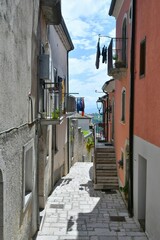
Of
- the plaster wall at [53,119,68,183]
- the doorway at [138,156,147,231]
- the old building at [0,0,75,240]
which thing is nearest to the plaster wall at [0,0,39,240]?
the old building at [0,0,75,240]

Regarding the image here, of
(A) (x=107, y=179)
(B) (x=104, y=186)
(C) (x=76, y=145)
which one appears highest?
(C) (x=76, y=145)

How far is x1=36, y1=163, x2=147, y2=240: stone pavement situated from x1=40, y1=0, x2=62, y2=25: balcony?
7.61 metres

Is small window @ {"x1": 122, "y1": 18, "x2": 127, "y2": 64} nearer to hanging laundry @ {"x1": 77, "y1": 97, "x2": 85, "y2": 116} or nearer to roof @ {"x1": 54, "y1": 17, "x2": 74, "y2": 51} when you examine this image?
roof @ {"x1": 54, "y1": 17, "x2": 74, "y2": 51}

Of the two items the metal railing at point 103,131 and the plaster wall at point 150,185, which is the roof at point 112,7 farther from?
the metal railing at point 103,131

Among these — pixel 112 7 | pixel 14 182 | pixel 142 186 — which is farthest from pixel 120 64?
pixel 14 182

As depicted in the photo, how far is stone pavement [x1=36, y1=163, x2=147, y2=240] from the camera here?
9438 millimetres

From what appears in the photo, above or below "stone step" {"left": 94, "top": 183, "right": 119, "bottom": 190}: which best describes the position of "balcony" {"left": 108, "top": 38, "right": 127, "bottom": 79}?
above

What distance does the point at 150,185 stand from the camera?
27.9 ft

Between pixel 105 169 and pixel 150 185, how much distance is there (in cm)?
824

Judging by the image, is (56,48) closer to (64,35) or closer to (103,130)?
(64,35)

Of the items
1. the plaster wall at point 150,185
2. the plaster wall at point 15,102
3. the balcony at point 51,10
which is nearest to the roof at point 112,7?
the balcony at point 51,10

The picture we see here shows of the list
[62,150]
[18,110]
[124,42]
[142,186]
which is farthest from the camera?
[62,150]

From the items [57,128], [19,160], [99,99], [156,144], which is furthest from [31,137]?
[99,99]

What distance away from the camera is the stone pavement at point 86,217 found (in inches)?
372
